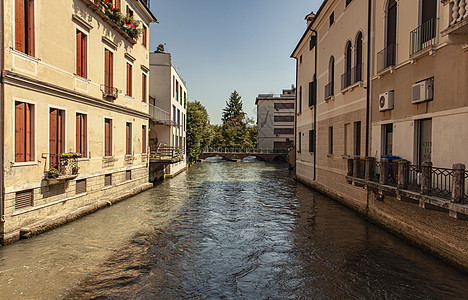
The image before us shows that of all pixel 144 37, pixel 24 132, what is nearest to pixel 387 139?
Answer: pixel 24 132

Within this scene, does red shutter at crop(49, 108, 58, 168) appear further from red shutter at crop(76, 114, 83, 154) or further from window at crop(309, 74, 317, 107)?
window at crop(309, 74, 317, 107)

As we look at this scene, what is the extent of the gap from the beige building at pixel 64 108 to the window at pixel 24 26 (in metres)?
0.03

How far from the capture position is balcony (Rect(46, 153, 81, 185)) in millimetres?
9906

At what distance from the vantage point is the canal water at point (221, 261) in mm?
6340

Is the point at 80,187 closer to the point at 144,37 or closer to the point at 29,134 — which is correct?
the point at 29,134

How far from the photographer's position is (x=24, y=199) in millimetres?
8898

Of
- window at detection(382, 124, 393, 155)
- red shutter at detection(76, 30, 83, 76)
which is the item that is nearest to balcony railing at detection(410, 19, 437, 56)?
window at detection(382, 124, 393, 155)

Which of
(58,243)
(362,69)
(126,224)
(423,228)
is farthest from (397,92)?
(58,243)

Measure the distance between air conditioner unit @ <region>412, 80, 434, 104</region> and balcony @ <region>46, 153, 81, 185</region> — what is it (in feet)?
37.3

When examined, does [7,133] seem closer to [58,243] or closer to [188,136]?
[58,243]

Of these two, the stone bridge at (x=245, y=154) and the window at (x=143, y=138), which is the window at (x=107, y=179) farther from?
the stone bridge at (x=245, y=154)

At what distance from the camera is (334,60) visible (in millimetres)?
16609

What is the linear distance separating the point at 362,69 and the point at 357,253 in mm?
7924

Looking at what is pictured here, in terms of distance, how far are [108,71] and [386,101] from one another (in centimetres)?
1236
